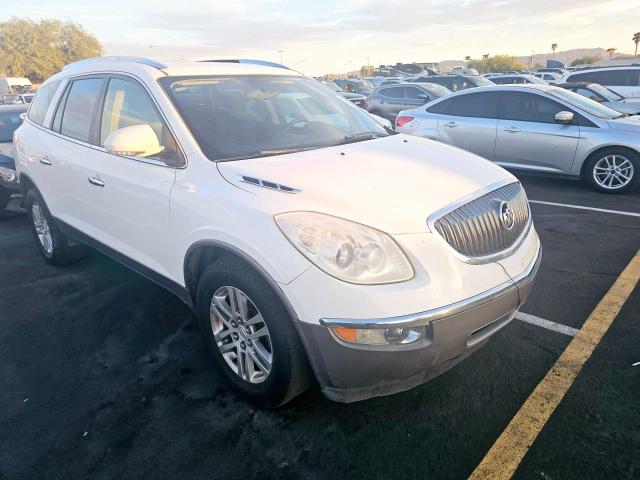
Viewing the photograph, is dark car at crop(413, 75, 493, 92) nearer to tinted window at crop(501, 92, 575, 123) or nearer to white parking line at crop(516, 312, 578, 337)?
tinted window at crop(501, 92, 575, 123)

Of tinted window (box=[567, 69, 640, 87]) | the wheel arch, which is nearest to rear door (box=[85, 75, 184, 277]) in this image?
the wheel arch

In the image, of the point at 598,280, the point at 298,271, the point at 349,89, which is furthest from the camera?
the point at 349,89

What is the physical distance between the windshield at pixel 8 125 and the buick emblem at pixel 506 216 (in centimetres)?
738

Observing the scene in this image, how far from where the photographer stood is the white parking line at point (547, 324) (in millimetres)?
3179

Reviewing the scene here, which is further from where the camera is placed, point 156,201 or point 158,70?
point 158,70

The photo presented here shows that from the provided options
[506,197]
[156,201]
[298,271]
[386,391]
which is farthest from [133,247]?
[506,197]

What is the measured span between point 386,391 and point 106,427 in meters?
1.51

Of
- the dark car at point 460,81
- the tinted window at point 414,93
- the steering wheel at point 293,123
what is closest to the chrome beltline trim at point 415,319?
the steering wheel at point 293,123

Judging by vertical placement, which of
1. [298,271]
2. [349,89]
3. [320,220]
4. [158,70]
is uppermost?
[158,70]

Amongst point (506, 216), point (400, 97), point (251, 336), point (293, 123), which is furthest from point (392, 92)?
point (251, 336)

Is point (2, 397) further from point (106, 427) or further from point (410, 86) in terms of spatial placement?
point (410, 86)

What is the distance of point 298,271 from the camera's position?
209 cm

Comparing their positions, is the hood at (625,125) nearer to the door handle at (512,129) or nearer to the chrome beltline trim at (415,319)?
the door handle at (512,129)

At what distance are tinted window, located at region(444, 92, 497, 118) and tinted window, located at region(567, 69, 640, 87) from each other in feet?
23.0
